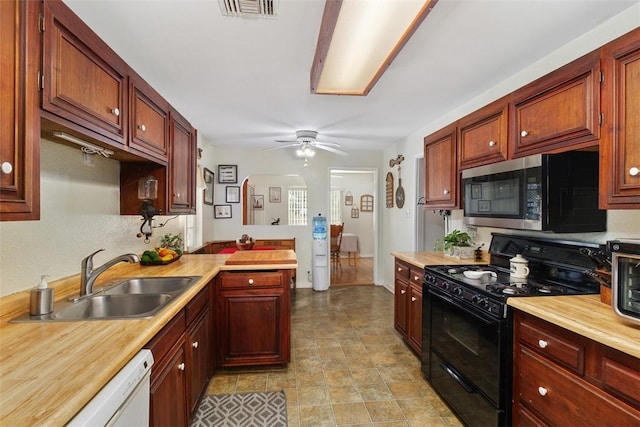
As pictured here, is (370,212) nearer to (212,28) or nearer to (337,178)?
(337,178)

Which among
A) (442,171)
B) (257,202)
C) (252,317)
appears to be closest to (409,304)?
(442,171)

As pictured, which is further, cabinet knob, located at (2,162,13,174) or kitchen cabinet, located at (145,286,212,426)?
kitchen cabinet, located at (145,286,212,426)

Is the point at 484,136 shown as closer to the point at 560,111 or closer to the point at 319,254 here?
the point at 560,111

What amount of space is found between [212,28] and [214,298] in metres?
1.89

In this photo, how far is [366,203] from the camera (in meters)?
8.99

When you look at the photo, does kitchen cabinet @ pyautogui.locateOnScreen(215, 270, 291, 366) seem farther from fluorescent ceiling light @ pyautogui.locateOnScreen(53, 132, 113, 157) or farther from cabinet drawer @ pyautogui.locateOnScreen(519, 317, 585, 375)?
cabinet drawer @ pyautogui.locateOnScreen(519, 317, 585, 375)

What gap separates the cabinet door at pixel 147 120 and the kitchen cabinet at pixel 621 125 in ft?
7.70

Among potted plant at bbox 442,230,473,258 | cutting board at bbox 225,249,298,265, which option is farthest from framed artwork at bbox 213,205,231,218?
potted plant at bbox 442,230,473,258

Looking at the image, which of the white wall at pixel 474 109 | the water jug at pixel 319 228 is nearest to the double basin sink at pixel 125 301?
the white wall at pixel 474 109

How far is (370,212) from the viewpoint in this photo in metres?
8.98

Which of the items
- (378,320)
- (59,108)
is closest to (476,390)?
(378,320)

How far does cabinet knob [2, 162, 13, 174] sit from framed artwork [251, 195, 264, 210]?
22.6 ft

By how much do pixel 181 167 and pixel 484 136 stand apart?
7.82 feet

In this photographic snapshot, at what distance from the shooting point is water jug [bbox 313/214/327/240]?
5.03 m
